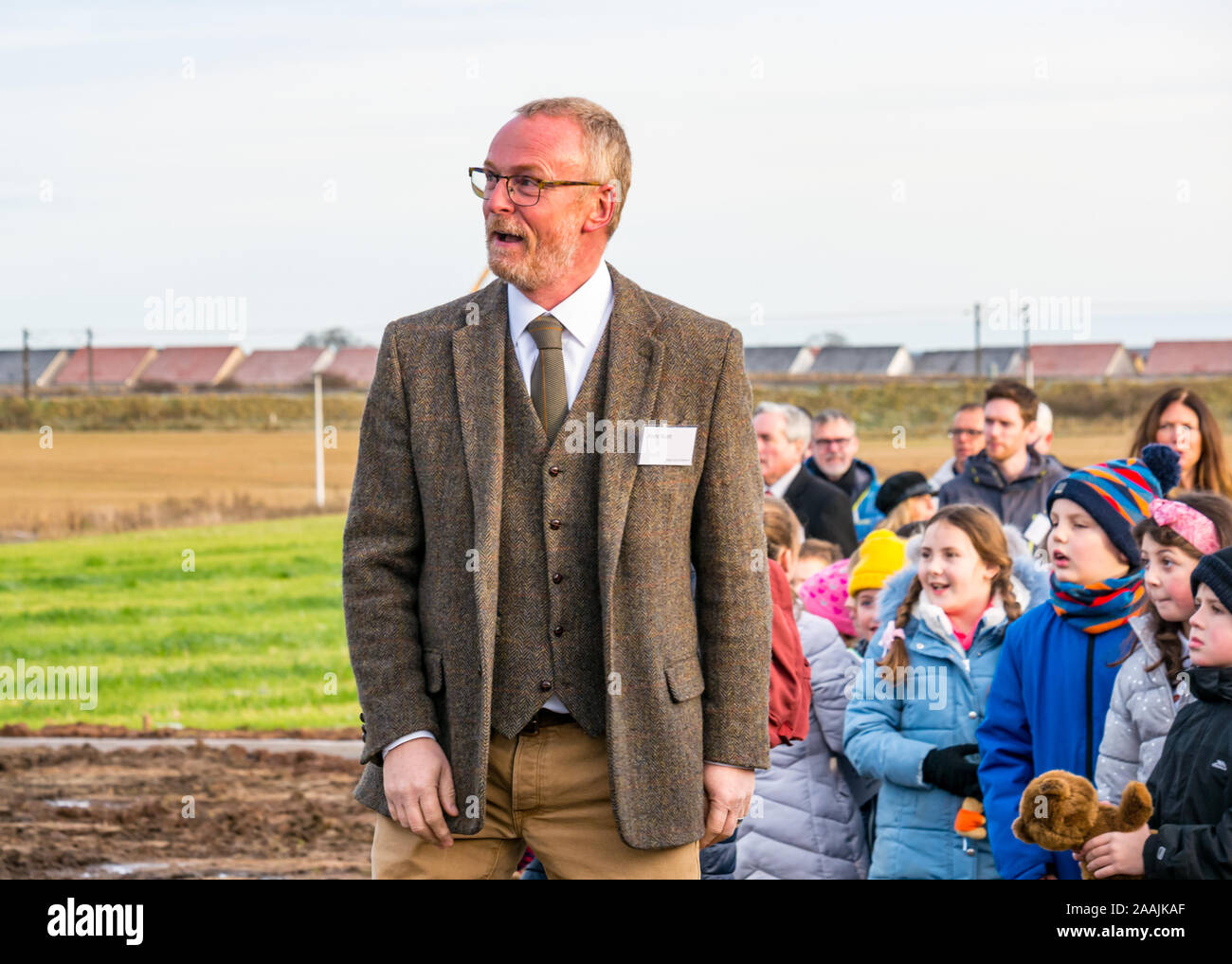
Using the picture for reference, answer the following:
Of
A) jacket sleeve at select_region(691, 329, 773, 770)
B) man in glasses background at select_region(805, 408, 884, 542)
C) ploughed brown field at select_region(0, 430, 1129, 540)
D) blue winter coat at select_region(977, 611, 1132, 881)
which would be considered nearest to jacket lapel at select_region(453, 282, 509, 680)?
jacket sleeve at select_region(691, 329, 773, 770)

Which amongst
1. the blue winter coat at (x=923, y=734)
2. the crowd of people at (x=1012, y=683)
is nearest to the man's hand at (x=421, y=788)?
the crowd of people at (x=1012, y=683)

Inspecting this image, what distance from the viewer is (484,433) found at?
9.39 feet

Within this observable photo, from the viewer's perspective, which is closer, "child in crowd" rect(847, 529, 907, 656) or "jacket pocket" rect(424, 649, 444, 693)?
"jacket pocket" rect(424, 649, 444, 693)

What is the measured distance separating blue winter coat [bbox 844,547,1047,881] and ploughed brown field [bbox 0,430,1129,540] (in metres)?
19.4

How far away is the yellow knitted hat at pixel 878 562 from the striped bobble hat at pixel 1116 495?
125 cm

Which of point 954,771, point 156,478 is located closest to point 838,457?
point 954,771

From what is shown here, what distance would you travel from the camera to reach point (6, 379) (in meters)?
33.6

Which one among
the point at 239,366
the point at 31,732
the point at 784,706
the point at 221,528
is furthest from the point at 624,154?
the point at 239,366

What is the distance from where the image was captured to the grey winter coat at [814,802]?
4.84 meters

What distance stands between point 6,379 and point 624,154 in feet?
110

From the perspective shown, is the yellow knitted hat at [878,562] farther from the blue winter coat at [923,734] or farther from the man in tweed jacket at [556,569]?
the man in tweed jacket at [556,569]

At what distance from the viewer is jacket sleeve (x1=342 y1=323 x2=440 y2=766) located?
288 centimetres

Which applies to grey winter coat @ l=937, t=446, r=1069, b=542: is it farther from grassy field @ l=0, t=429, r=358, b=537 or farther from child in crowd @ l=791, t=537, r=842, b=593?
grassy field @ l=0, t=429, r=358, b=537
